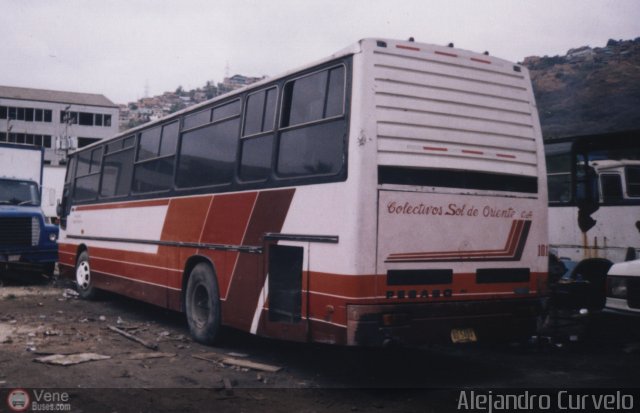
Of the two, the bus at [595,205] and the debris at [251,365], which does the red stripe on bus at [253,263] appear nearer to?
the debris at [251,365]

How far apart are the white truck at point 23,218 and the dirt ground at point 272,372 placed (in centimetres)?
585

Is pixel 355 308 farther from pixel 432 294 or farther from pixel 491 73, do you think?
pixel 491 73

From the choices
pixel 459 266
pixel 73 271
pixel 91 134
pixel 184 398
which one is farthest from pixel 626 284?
pixel 91 134

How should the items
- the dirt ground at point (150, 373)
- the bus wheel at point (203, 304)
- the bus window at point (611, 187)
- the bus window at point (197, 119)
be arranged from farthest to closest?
the bus window at point (611, 187) < the bus window at point (197, 119) < the bus wheel at point (203, 304) < the dirt ground at point (150, 373)

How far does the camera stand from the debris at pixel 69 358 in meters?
7.33

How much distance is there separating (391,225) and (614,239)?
247 inches

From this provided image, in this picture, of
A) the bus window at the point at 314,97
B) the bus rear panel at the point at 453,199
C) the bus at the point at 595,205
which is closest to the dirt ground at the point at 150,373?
the bus rear panel at the point at 453,199

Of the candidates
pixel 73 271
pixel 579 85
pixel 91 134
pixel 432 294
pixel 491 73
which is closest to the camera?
pixel 432 294

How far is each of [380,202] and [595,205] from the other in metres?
6.69

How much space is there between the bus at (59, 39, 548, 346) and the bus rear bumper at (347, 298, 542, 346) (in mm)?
14

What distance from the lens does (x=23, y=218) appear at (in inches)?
616

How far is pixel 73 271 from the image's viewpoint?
14.0 m

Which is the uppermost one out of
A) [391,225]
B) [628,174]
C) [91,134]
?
[91,134]

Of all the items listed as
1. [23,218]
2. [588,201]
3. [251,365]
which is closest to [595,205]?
[588,201]
